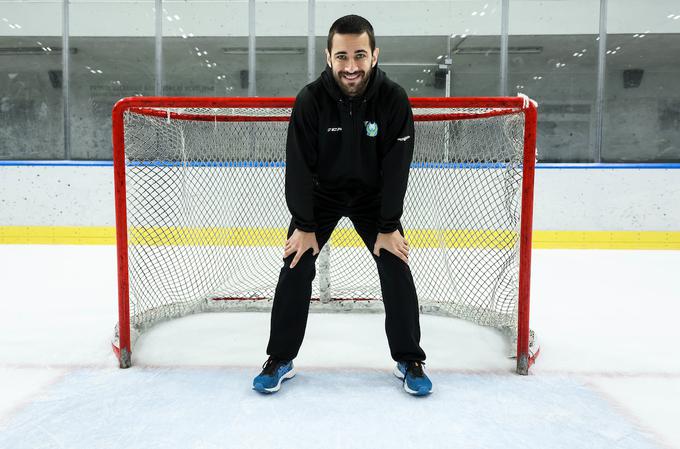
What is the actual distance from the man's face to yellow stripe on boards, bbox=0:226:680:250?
881 millimetres

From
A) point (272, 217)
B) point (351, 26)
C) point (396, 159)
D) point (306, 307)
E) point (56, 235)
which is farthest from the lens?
point (56, 235)

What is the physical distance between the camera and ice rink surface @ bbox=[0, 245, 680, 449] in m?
1.27

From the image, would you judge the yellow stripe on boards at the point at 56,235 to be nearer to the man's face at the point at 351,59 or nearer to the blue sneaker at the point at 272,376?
the blue sneaker at the point at 272,376

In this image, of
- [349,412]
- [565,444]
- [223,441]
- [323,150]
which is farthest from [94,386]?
[565,444]

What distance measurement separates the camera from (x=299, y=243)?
151cm

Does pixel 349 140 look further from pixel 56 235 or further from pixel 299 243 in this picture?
pixel 56 235

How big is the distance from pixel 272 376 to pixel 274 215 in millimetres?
1628

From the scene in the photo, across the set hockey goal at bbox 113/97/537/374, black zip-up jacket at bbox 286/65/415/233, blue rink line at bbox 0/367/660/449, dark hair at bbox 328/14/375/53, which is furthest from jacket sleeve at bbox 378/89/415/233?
blue rink line at bbox 0/367/660/449

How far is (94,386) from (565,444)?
4.26 ft

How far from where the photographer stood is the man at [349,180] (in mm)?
1454

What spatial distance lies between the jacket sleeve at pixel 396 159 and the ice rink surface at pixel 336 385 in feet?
1.77

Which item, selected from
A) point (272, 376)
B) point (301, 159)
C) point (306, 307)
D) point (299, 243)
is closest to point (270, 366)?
point (272, 376)

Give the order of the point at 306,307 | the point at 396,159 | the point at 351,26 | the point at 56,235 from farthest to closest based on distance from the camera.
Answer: the point at 56,235, the point at 306,307, the point at 396,159, the point at 351,26

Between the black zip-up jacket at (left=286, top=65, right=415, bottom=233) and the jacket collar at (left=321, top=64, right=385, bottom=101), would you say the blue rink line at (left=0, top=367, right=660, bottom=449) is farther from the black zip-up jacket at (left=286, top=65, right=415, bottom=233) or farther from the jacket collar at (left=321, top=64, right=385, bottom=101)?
the jacket collar at (left=321, top=64, right=385, bottom=101)
